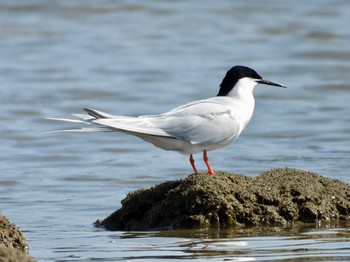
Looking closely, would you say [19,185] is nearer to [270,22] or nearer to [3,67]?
[3,67]

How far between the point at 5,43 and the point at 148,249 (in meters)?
12.4

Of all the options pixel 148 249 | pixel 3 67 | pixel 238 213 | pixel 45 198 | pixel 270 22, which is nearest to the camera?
pixel 148 249

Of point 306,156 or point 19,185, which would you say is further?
point 306,156

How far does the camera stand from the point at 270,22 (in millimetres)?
19000

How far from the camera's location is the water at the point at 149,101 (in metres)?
6.39

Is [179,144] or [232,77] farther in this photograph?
[232,77]

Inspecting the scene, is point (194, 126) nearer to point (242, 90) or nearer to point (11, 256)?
point (242, 90)

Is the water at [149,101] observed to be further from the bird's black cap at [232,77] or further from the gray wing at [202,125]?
the bird's black cap at [232,77]

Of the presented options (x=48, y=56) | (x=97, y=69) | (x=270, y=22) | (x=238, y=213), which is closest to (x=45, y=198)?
(x=238, y=213)

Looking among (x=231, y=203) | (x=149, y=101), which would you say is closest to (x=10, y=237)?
(x=231, y=203)

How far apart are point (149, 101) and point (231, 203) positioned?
7185 mm

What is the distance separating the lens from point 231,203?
261 inches

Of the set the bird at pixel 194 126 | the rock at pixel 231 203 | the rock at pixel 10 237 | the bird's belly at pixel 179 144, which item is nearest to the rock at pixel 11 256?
the rock at pixel 10 237

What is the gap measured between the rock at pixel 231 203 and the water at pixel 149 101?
181 millimetres
